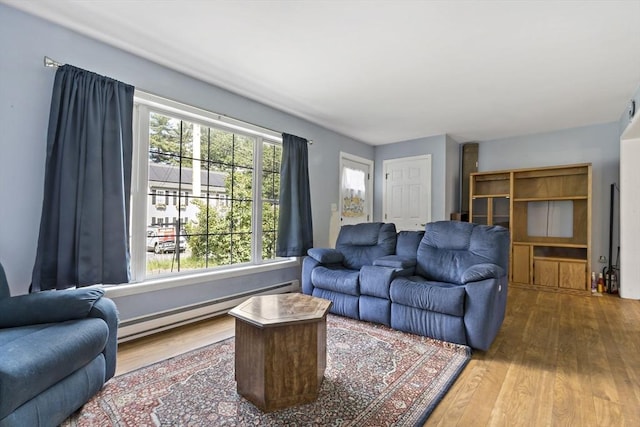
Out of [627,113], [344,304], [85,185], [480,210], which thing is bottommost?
[344,304]

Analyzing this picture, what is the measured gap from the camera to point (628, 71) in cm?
283

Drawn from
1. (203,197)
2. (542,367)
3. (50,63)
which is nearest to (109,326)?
(203,197)

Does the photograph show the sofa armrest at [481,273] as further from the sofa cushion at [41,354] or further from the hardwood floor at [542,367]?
the sofa cushion at [41,354]

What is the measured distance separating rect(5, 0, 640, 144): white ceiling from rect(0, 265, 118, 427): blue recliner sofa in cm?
193

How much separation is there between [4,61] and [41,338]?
72.3 inches

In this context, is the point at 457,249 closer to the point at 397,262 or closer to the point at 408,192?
the point at 397,262

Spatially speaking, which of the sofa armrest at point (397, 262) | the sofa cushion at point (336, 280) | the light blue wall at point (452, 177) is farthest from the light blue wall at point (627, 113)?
the sofa cushion at point (336, 280)

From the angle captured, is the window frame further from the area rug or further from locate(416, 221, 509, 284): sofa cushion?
locate(416, 221, 509, 284): sofa cushion

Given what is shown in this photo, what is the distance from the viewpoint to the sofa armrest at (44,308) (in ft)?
5.37

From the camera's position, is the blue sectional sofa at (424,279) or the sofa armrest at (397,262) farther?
the sofa armrest at (397,262)

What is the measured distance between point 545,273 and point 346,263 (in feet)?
10.2

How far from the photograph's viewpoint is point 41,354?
53.4 inches

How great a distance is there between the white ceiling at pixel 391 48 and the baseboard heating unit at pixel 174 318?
7.38ft

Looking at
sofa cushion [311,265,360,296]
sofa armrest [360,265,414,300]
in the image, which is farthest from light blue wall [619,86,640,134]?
sofa cushion [311,265,360,296]
